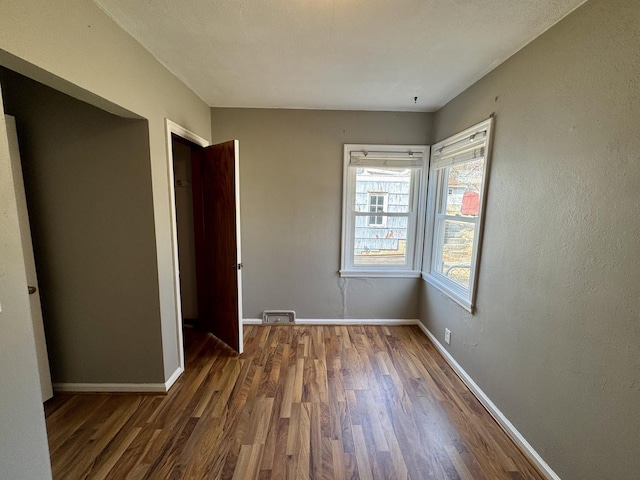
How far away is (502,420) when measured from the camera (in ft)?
5.84

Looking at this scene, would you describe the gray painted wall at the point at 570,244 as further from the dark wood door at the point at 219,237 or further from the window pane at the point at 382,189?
the dark wood door at the point at 219,237

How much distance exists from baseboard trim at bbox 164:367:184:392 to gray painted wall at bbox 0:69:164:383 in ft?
0.20

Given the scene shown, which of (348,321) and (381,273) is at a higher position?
(381,273)

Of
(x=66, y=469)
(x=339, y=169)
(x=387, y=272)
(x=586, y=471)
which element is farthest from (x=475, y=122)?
(x=66, y=469)

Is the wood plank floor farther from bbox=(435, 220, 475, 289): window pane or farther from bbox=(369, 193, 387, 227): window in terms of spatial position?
bbox=(369, 193, 387, 227): window

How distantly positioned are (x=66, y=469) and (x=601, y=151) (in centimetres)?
309

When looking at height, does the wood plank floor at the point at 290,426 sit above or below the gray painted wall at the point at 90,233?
below

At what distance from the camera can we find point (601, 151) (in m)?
1.21

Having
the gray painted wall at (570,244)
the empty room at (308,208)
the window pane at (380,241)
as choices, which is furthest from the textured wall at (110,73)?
the gray painted wall at (570,244)

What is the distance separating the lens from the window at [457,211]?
6.91 feet

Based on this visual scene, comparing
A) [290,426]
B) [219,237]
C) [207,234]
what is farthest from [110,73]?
[290,426]

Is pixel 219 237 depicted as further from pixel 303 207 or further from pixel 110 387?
pixel 110 387

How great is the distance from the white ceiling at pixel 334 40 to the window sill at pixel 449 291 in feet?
5.76

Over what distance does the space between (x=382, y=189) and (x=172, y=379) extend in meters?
2.70
